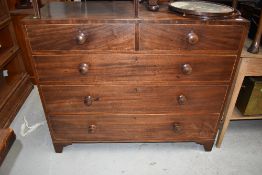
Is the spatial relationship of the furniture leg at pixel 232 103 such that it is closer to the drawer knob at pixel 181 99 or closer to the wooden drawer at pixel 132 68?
the wooden drawer at pixel 132 68

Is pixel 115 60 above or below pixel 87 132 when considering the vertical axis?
above

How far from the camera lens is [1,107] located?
1701 mm

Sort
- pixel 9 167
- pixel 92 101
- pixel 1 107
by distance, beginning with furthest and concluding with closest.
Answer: pixel 1 107
pixel 9 167
pixel 92 101

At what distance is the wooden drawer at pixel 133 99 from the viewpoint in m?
1.27

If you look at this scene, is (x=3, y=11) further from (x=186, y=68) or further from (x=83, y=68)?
(x=186, y=68)

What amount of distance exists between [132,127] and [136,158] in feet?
0.80

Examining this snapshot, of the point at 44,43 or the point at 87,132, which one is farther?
the point at 87,132

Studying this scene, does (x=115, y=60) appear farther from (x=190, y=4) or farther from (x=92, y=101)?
(x=190, y=4)

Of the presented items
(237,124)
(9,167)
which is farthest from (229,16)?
(9,167)

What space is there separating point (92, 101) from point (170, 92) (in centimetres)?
Result: 44

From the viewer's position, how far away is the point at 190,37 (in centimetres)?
108

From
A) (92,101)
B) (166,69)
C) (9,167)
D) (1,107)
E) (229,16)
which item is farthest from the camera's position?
(1,107)

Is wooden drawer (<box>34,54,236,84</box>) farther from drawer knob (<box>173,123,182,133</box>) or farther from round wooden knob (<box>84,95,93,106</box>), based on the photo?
drawer knob (<box>173,123,182,133</box>)

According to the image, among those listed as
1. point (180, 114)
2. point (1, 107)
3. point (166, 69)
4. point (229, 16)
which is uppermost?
point (229, 16)
